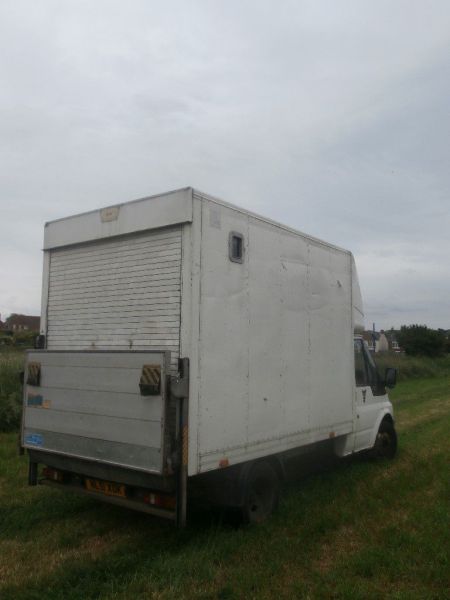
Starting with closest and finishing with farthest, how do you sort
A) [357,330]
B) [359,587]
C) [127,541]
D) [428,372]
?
1. [359,587]
2. [127,541]
3. [357,330]
4. [428,372]

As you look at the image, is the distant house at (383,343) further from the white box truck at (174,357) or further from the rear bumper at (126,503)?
the rear bumper at (126,503)

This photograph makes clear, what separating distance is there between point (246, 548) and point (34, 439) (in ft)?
7.84

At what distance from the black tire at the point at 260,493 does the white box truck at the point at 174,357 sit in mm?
17

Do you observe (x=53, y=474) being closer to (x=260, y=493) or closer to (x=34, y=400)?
(x=34, y=400)

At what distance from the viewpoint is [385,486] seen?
6.95 m

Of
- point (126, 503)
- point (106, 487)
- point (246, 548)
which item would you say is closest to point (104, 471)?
point (106, 487)

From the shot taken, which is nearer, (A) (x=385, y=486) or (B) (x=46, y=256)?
(B) (x=46, y=256)

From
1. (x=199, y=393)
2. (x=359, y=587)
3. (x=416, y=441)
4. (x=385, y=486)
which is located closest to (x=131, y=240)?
(x=199, y=393)

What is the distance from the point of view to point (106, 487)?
16.8 ft

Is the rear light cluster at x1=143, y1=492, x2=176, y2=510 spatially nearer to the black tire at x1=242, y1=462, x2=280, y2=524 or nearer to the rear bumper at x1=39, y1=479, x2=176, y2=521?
the rear bumper at x1=39, y1=479, x2=176, y2=521

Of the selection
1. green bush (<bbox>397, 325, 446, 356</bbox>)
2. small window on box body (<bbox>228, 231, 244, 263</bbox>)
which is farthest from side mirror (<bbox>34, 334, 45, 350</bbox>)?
green bush (<bbox>397, 325, 446, 356</bbox>)

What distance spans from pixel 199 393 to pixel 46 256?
2609 mm

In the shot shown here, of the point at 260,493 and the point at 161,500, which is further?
the point at 260,493

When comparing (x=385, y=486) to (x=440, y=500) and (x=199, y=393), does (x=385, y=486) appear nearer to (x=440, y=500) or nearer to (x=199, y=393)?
(x=440, y=500)
